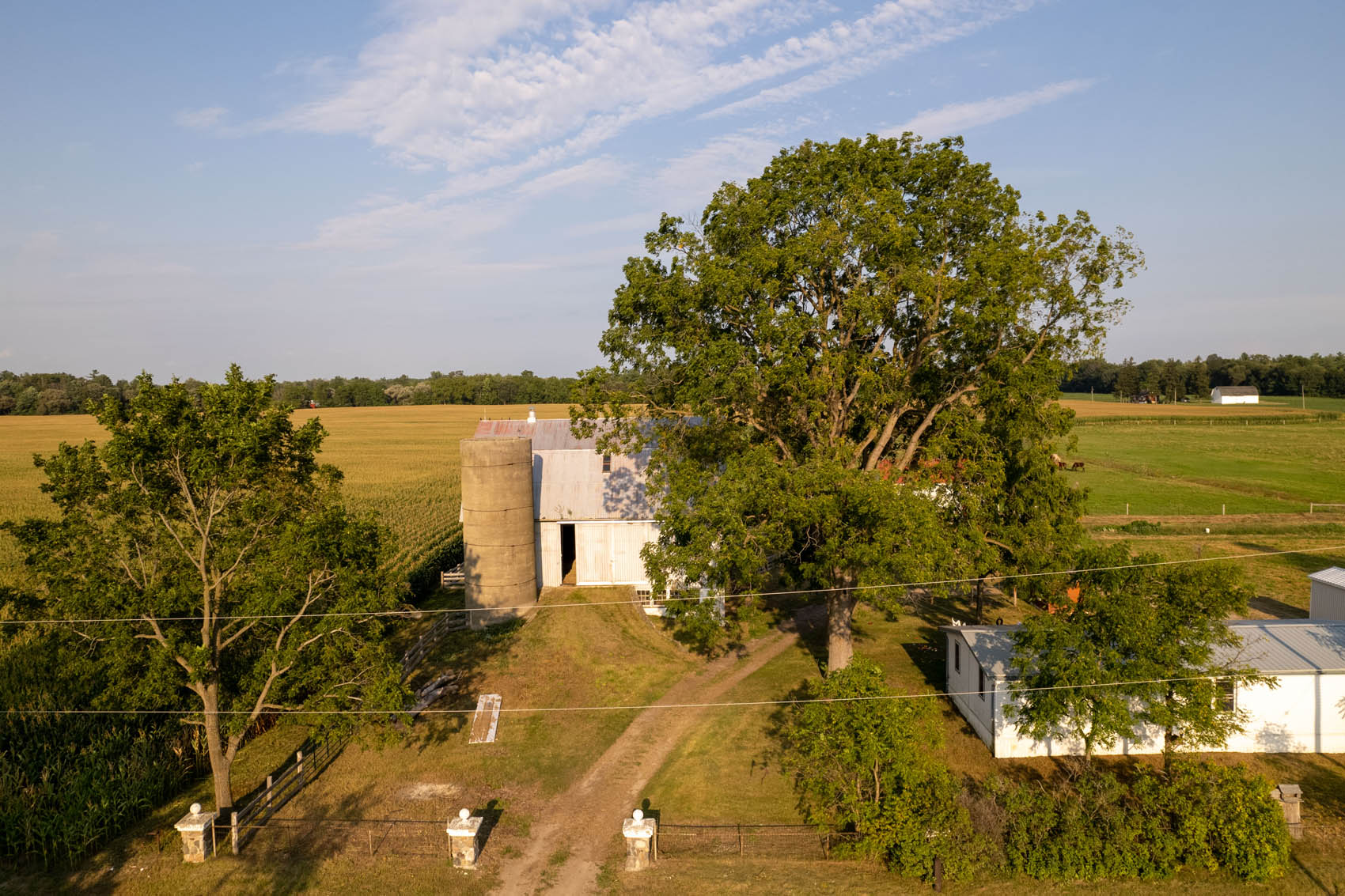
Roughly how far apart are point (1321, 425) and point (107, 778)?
5643 inches

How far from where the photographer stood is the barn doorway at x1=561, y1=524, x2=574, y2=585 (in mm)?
37531

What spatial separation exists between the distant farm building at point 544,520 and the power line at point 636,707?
23.1ft

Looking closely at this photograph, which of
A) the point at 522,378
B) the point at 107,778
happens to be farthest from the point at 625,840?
the point at 522,378

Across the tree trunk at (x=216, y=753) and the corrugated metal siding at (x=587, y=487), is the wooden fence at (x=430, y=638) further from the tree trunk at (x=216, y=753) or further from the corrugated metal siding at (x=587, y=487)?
the tree trunk at (x=216, y=753)

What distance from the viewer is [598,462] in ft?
124

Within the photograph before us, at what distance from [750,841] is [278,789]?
13.4 metres

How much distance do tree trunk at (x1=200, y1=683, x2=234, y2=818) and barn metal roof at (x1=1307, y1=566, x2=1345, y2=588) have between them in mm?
39911

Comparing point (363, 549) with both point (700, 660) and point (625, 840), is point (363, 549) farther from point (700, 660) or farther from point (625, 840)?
point (700, 660)

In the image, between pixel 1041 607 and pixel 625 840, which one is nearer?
pixel 625 840

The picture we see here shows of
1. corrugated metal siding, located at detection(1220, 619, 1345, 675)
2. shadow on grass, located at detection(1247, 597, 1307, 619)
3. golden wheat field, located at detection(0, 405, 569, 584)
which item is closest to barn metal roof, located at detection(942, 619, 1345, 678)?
corrugated metal siding, located at detection(1220, 619, 1345, 675)

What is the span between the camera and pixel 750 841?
19812 mm

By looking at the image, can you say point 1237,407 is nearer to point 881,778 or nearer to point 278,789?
point 881,778

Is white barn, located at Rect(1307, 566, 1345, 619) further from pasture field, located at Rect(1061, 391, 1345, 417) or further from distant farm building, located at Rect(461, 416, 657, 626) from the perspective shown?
pasture field, located at Rect(1061, 391, 1345, 417)

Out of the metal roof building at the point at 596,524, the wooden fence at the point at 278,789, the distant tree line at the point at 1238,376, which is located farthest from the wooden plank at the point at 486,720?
the distant tree line at the point at 1238,376
